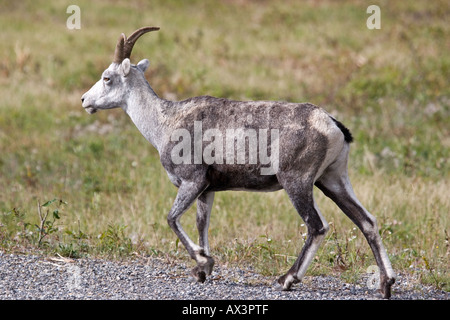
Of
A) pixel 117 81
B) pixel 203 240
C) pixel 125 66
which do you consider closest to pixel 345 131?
pixel 203 240

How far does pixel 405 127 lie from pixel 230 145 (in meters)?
8.53

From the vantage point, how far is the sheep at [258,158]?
6906 mm

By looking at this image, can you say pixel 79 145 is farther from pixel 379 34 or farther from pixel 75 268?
pixel 379 34

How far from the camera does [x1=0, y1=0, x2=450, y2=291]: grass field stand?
8969 millimetres

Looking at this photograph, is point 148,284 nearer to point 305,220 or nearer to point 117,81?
point 305,220

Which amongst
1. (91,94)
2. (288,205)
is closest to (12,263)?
(91,94)

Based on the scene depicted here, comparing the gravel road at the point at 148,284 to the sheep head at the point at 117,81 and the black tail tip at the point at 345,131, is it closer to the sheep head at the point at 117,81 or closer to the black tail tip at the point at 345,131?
the black tail tip at the point at 345,131

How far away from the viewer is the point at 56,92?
17.5 metres

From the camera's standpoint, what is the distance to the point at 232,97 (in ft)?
57.0

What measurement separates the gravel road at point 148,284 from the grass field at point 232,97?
309mm

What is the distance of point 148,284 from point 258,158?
5.60ft

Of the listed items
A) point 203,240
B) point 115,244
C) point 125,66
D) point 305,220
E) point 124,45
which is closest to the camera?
point 305,220

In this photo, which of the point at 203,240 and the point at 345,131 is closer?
the point at 345,131

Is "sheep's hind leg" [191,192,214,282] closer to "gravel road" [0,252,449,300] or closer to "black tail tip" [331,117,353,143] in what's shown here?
"gravel road" [0,252,449,300]
